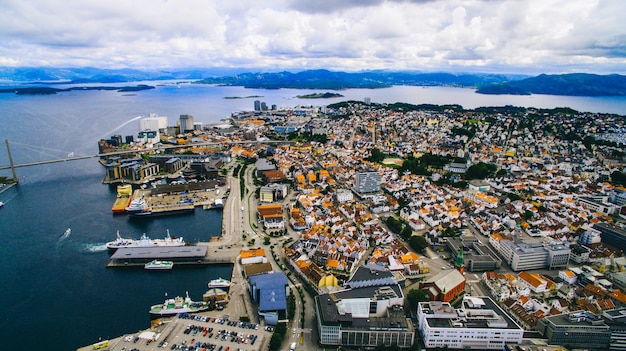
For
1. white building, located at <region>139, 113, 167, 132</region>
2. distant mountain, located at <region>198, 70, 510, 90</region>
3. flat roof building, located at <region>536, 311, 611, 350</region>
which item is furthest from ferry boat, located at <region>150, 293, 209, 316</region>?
distant mountain, located at <region>198, 70, 510, 90</region>

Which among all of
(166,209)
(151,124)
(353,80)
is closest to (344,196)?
(166,209)

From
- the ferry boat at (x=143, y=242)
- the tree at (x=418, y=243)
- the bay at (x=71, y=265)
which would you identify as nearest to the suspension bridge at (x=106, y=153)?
the bay at (x=71, y=265)

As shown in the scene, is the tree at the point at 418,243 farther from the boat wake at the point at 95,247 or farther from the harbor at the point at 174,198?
the boat wake at the point at 95,247

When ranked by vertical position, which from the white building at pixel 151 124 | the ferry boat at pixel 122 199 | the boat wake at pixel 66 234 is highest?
the white building at pixel 151 124

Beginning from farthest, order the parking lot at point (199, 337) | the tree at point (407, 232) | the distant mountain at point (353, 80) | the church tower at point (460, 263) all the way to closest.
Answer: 1. the distant mountain at point (353, 80)
2. the tree at point (407, 232)
3. the church tower at point (460, 263)
4. the parking lot at point (199, 337)

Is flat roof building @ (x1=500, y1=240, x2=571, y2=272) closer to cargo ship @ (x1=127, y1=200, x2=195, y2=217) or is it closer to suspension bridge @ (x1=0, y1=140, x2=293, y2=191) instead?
cargo ship @ (x1=127, y1=200, x2=195, y2=217)

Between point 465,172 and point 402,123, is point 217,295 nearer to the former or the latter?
point 465,172
